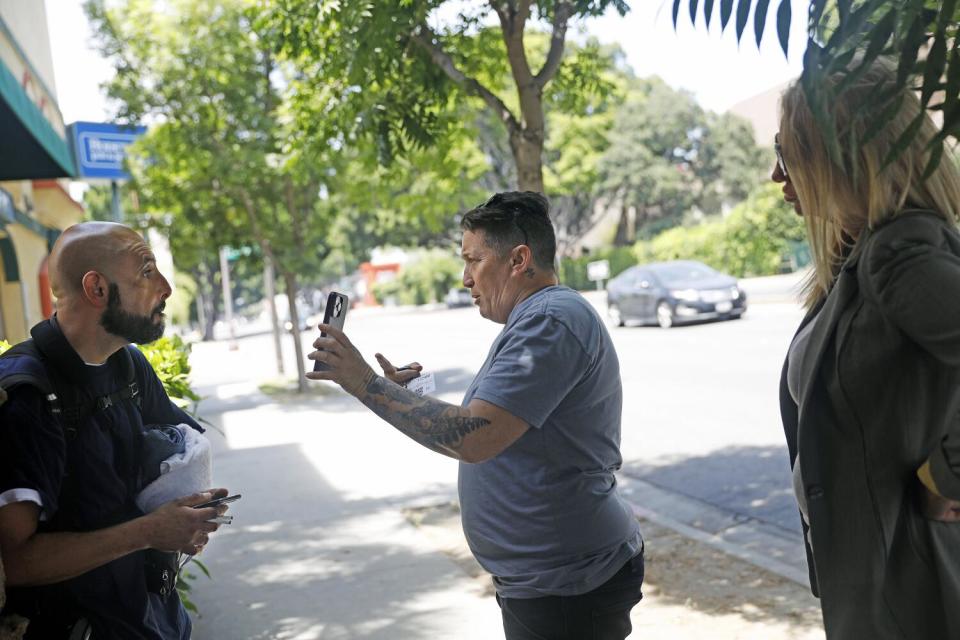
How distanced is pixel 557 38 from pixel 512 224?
13.2 feet

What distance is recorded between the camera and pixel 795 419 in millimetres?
2045

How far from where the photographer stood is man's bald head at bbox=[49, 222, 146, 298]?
2.16 metres

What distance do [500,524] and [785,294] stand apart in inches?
915

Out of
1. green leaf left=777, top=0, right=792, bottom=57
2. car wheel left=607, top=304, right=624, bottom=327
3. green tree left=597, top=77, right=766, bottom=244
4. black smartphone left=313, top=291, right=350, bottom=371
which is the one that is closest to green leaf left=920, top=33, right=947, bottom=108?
green leaf left=777, top=0, right=792, bottom=57

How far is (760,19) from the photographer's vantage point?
1.53 meters

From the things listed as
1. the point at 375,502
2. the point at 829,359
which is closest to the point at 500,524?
the point at 829,359

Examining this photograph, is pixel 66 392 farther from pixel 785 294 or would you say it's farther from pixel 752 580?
pixel 785 294

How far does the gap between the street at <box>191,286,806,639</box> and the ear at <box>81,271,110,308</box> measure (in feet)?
10.4

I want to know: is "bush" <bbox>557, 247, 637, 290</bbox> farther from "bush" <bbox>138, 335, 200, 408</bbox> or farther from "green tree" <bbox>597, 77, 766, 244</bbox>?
"bush" <bbox>138, 335, 200, 408</bbox>

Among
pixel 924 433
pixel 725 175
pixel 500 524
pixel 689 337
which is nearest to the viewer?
pixel 924 433

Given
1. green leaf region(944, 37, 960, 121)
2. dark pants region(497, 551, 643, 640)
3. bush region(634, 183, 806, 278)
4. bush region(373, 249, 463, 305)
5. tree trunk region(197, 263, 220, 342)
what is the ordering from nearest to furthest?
green leaf region(944, 37, 960, 121), dark pants region(497, 551, 643, 640), bush region(634, 183, 806, 278), tree trunk region(197, 263, 220, 342), bush region(373, 249, 463, 305)

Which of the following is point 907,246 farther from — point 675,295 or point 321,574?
point 675,295

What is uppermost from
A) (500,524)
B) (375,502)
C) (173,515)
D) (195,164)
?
(195,164)

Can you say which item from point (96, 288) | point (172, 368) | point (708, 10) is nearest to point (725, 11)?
point (708, 10)
